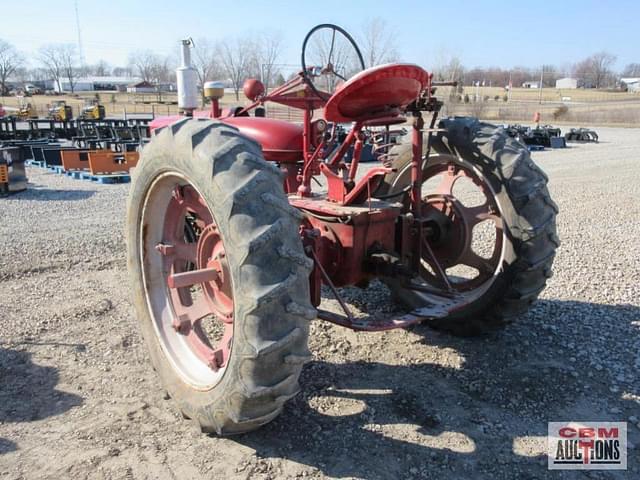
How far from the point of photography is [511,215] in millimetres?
3451

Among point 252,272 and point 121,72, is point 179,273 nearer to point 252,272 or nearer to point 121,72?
point 252,272

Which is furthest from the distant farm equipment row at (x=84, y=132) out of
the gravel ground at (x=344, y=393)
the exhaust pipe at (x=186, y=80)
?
the gravel ground at (x=344, y=393)

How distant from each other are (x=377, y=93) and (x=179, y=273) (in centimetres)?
149

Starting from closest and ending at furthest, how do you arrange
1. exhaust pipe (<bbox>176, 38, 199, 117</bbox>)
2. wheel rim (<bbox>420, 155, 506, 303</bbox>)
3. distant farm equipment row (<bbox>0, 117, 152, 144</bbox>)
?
wheel rim (<bbox>420, 155, 506, 303</bbox>)
exhaust pipe (<bbox>176, 38, 199, 117</bbox>)
distant farm equipment row (<bbox>0, 117, 152, 144</bbox>)

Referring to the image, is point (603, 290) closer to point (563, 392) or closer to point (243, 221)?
point (563, 392)

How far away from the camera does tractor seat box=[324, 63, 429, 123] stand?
2.93 meters

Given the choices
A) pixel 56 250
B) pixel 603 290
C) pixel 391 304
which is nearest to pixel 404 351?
pixel 391 304

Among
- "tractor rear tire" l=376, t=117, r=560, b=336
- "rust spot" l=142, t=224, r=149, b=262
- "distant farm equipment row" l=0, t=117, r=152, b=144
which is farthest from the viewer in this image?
"distant farm equipment row" l=0, t=117, r=152, b=144

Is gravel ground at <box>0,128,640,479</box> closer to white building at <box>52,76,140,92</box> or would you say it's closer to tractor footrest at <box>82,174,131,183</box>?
tractor footrest at <box>82,174,131,183</box>

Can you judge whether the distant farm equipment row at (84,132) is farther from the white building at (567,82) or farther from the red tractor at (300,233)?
the white building at (567,82)

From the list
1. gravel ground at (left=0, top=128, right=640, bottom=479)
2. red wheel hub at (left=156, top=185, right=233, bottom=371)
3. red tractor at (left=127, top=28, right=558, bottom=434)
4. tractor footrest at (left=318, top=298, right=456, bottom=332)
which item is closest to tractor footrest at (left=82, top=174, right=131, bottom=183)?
gravel ground at (left=0, top=128, right=640, bottom=479)

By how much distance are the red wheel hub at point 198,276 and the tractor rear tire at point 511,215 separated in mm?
1415

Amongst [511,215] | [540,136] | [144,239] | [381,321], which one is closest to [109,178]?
[144,239]

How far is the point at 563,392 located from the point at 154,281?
2622 millimetres
